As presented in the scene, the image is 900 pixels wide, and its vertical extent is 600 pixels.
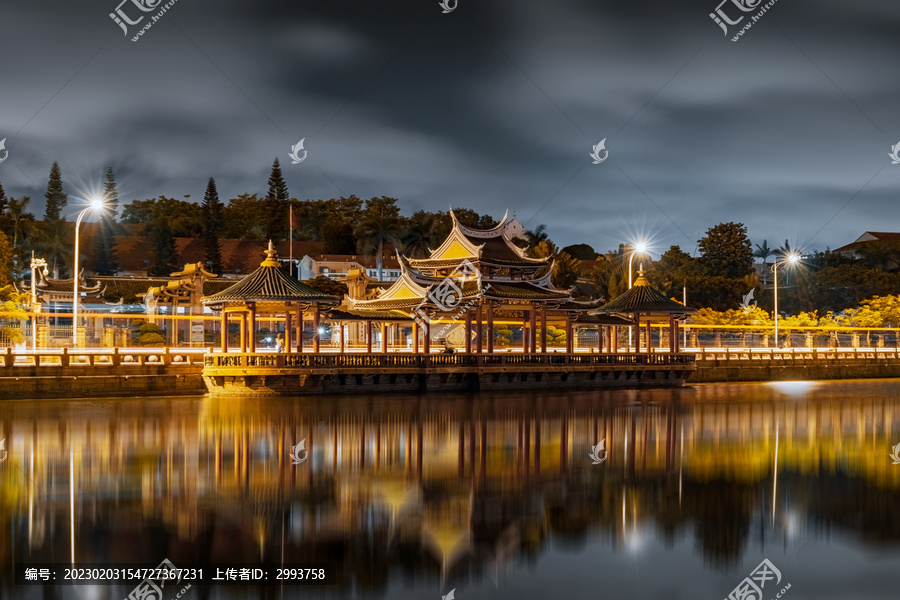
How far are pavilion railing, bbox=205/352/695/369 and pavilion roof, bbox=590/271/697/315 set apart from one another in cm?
246

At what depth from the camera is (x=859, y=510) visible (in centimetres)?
1925

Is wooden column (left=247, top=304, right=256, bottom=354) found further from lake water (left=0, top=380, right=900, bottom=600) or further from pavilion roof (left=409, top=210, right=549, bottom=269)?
pavilion roof (left=409, top=210, right=549, bottom=269)

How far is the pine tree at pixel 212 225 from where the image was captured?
318 feet

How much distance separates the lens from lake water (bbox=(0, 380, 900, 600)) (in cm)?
1477

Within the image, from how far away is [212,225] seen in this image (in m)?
107

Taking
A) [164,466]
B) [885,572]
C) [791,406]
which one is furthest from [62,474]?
[791,406]

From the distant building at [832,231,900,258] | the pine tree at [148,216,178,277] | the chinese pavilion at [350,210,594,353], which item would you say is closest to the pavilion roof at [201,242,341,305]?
the chinese pavilion at [350,210,594,353]

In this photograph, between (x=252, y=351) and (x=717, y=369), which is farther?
(x=717, y=369)

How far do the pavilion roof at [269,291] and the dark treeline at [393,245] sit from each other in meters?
38.1

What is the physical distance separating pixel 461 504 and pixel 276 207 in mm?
97976

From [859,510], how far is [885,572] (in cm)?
427

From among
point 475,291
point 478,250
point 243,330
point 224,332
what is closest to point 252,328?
point 224,332

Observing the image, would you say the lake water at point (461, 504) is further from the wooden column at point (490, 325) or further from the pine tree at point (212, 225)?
the pine tree at point (212, 225)

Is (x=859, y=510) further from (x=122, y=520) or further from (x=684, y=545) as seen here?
(x=122, y=520)
